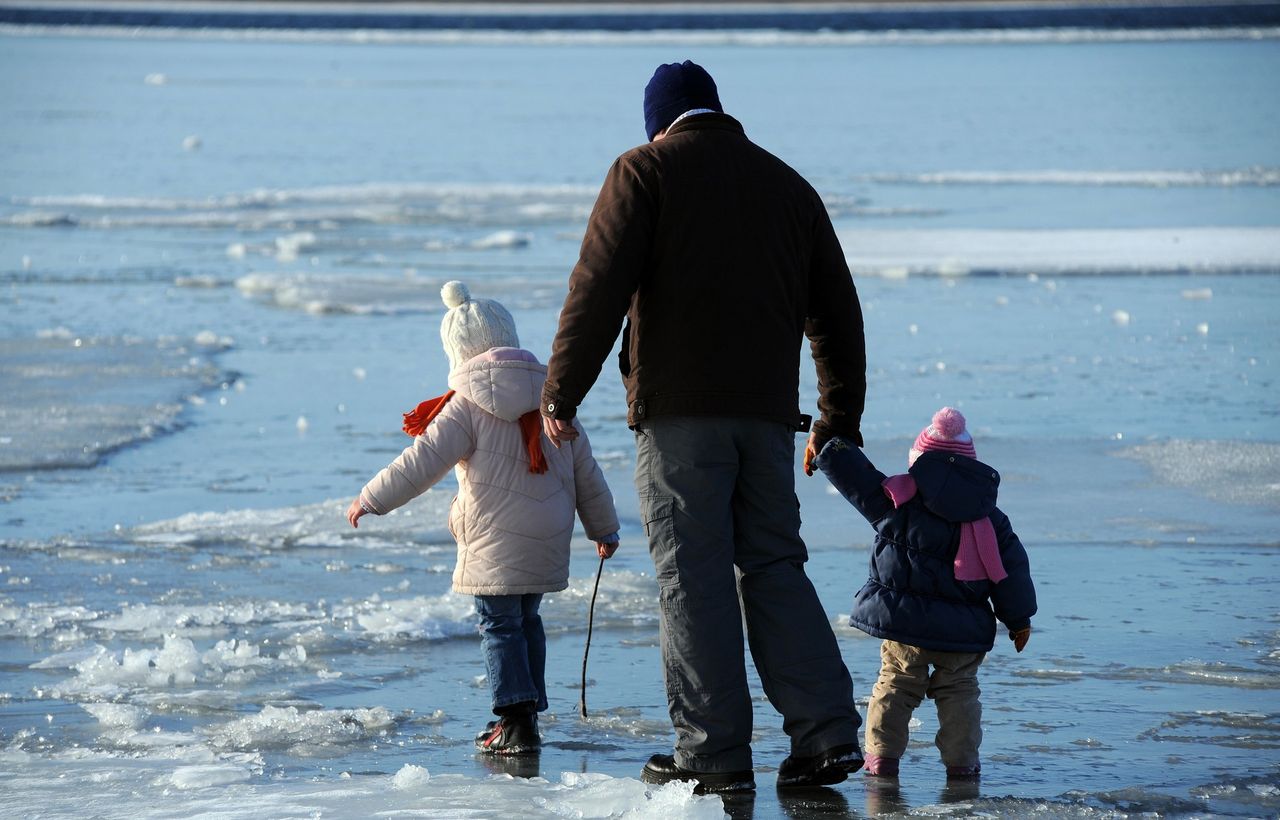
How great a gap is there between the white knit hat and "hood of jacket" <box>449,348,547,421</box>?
0.21ft

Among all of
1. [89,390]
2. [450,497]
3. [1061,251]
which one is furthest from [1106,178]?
[450,497]

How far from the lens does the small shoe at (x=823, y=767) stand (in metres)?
3.76

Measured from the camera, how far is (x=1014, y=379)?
9.86 meters

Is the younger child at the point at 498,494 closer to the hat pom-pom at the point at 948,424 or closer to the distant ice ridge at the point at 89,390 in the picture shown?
the hat pom-pom at the point at 948,424

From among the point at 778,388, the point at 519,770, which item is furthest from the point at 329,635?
the point at 778,388

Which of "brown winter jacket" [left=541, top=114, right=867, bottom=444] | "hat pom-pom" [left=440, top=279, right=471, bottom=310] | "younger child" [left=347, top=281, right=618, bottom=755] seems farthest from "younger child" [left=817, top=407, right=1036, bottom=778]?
"hat pom-pom" [left=440, top=279, right=471, bottom=310]

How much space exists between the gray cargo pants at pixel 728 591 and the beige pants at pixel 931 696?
148 mm

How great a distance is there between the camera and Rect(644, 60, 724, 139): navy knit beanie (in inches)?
153

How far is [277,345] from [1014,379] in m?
4.97

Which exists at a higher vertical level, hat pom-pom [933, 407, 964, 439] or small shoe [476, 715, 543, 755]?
hat pom-pom [933, 407, 964, 439]

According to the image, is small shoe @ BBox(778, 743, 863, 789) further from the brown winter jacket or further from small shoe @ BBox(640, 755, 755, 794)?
the brown winter jacket

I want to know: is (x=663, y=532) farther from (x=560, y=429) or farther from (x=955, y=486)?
(x=955, y=486)

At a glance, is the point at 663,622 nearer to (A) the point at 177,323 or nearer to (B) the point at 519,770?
(B) the point at 519,770

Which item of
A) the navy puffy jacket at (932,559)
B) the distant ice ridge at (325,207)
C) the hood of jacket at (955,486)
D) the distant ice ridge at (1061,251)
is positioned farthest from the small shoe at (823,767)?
the distant ice ridge at (325,207)
